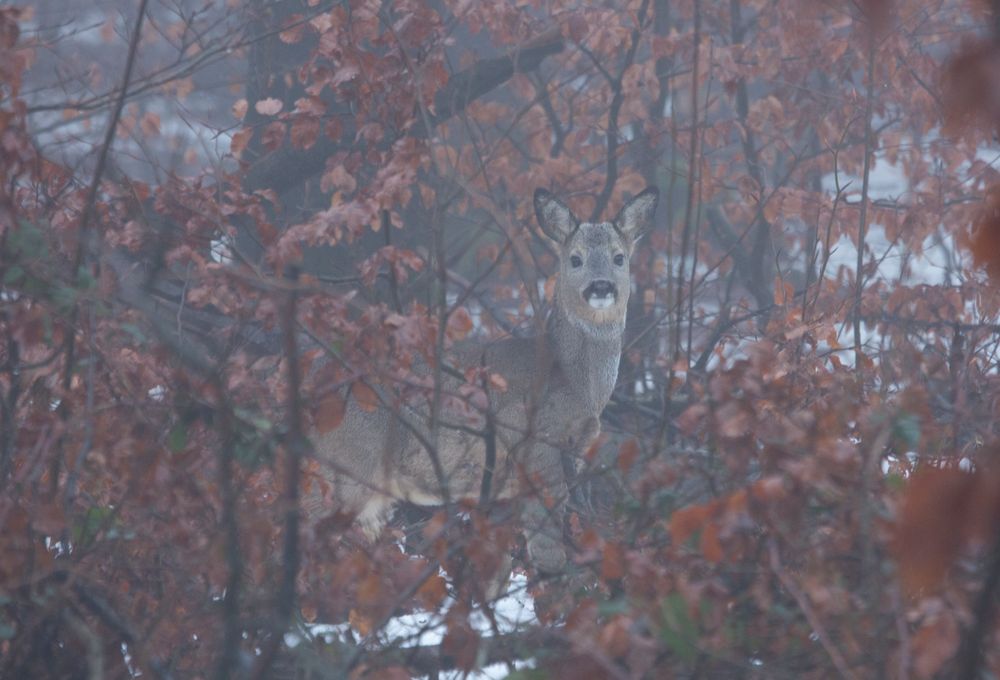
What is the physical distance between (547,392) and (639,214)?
4.57 feet

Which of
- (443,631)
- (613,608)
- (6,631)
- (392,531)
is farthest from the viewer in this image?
(392,531)

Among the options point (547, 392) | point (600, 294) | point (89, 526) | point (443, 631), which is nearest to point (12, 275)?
point (89, 526)

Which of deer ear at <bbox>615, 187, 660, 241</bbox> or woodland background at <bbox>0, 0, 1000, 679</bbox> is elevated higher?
deer ear at <bbox>615, 187, 660, 241</bbox>

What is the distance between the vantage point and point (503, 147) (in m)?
9.61

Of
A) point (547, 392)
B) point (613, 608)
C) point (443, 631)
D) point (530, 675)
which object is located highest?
point (547, 392)

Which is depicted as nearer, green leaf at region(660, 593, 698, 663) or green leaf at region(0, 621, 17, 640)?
green leaf at region(660, 593, 698, 663)

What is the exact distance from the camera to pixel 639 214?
24.1ft

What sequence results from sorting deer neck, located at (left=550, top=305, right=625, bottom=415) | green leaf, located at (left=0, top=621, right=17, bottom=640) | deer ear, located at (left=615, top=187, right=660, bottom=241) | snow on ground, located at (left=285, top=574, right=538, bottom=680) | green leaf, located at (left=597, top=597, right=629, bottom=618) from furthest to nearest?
deer ear, located at (left=615, top=187, right=660, bottom=241) → deer neck, located at (left=550, top=305, right=625, bottom=415) → snow on ground, located at (left=285, top=574, right=538, bottom=680) → green leaf, located at (left=0, top=621, right=17, bottom=640) → green leaf, located at (left=597, top=597, right=629, bottom=618)

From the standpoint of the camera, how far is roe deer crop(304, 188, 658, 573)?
6227 millimetres

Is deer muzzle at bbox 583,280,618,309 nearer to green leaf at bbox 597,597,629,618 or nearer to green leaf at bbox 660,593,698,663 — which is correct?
green leaf at bbox 597,597,629,618

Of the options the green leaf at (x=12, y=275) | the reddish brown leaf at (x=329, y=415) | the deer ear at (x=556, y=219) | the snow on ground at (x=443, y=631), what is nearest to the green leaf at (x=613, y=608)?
the snow on ground at (x=443, y=631)

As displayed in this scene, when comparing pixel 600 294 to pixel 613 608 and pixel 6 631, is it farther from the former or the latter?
pixel 6 631

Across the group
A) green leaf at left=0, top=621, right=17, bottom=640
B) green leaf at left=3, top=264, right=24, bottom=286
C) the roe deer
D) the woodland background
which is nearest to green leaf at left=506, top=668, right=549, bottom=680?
the woodland background

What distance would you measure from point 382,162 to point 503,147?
12.7 ft
